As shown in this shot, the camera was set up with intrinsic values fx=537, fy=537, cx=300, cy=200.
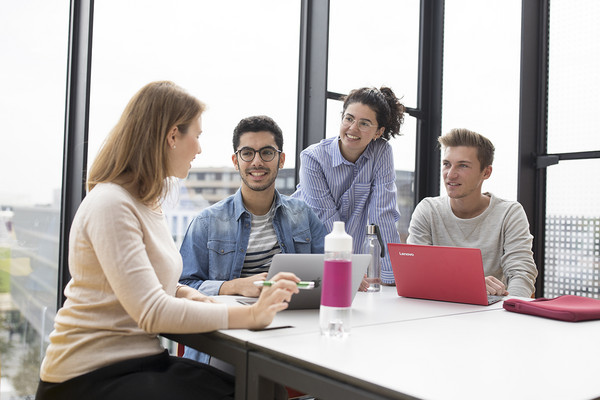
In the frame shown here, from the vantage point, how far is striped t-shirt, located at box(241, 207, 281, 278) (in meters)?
2.04

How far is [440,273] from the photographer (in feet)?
5.85

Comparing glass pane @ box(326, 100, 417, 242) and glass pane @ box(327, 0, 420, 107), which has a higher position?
glass pane @ box(327, 0, 420, 107)

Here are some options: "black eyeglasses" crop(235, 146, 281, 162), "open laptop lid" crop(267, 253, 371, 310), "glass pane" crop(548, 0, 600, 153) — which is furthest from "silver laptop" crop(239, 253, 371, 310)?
"glass pane" crop(548, 0, 600, 153)

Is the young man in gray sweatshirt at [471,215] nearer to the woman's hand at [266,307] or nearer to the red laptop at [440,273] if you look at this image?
the red laptop at [440,273]

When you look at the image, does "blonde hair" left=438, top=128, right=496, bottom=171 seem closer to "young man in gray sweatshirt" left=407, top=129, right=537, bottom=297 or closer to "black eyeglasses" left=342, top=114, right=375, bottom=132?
"young man in gray sweatshirt" left=407, top=129, right=537, bottom=297

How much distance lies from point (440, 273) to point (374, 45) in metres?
2.53

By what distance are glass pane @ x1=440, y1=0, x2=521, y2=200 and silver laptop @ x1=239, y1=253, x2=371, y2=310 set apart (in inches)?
93.5

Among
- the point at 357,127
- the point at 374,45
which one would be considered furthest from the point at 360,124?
the point at 374,45

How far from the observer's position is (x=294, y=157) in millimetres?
3404

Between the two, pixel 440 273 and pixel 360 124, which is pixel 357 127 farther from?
pixel 440 273

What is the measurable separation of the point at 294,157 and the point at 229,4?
983 mm

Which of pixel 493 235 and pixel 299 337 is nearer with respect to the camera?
pixel 299 337

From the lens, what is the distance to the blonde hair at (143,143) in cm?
138

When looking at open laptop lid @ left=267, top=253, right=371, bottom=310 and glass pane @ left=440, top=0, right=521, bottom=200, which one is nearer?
open laptop lid @ left=267, top=253, right=371, bottom=310
